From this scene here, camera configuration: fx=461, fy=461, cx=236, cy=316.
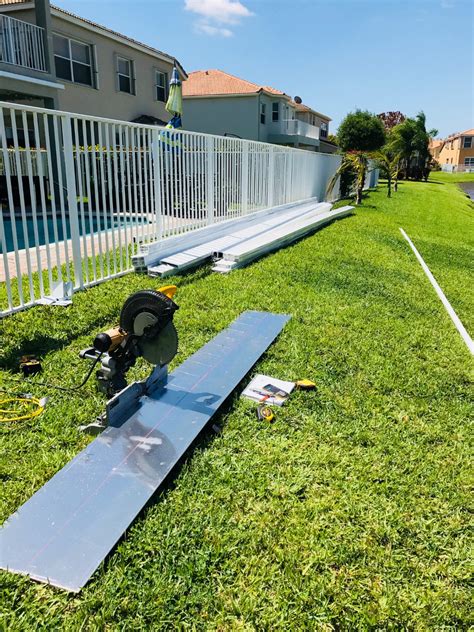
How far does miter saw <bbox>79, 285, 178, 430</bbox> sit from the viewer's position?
Answer: 2.98 m

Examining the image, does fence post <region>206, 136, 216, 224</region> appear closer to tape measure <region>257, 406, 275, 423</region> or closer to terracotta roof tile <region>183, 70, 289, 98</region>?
tape measure <region>257, 406, 275, 423</region>

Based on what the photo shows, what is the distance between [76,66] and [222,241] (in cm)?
1191

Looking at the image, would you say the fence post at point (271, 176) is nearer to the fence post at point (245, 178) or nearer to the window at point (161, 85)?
the fence post at point (245, 178)

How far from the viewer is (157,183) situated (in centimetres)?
696

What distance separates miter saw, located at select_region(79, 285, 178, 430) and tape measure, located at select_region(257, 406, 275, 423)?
732 mm

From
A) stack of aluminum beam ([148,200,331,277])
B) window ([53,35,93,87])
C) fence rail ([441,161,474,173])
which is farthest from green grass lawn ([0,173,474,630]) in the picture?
fence rail ([441,161,474,173])

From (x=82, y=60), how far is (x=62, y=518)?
59.2 ft

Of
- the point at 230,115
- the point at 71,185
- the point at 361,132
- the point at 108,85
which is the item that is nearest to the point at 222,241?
the point at 71,185

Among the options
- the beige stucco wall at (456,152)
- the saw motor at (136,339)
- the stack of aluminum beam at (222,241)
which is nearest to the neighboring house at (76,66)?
the stack of aluminum beam at (222,241)

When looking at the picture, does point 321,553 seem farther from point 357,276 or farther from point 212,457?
point 357,276

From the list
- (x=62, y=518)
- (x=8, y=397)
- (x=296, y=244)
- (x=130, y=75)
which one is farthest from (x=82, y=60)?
(x=62, y=518)

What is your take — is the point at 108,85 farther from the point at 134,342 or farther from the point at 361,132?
the point at 361,132

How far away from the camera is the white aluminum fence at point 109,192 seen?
487cm

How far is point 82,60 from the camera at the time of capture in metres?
16.4
